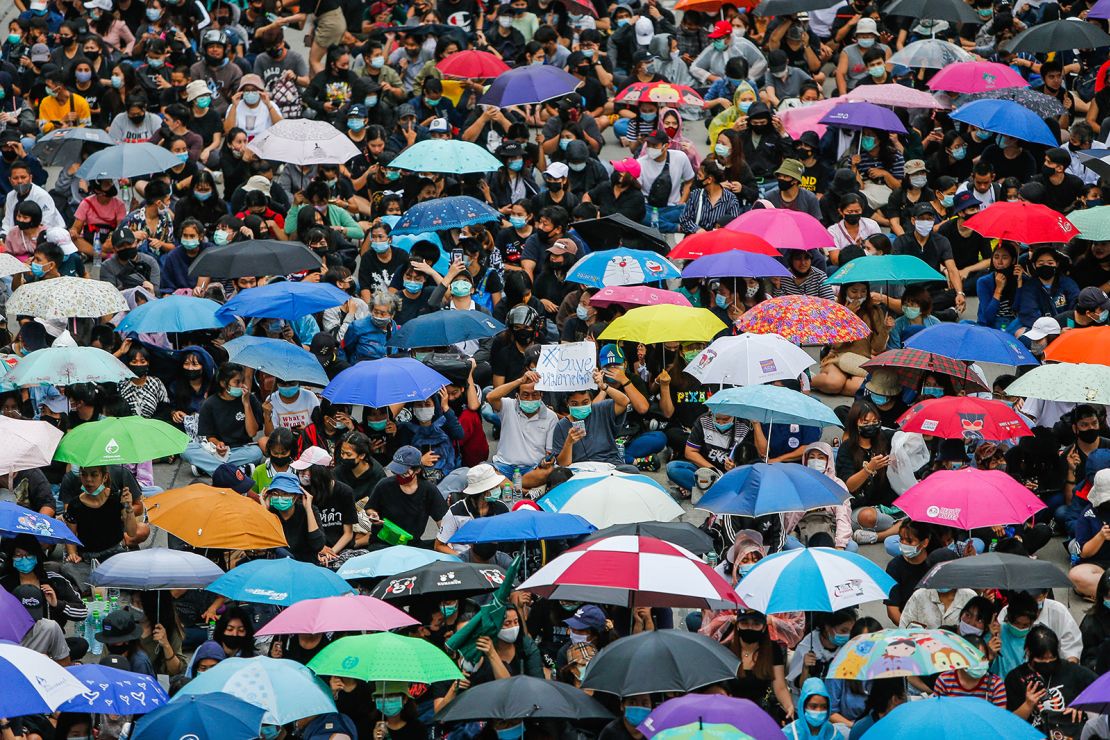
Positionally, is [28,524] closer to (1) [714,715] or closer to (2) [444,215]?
(1) [714,715]

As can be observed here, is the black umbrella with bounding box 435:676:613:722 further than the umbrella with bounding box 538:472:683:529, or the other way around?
the umbrella with bounding box 538:472:683:529

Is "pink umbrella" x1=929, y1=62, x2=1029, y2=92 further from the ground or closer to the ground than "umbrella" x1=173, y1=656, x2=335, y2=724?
further from the ground

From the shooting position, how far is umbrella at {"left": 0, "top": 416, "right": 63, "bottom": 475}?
1762 cm

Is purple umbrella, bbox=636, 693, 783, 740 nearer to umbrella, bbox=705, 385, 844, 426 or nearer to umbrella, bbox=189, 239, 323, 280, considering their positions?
umbrella, bbox=705, 385, 844, 426

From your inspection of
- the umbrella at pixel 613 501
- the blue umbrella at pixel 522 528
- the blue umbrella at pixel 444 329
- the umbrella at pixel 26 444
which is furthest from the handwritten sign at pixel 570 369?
the umbrella at pixel 26 444

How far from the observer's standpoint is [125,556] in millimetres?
16516

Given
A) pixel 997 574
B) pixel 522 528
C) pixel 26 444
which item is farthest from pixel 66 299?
pixel 997 574

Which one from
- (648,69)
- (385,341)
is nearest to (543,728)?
(385,341)

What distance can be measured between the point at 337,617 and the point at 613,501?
2.76 metres

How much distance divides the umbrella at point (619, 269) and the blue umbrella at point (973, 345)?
2824 millimetres

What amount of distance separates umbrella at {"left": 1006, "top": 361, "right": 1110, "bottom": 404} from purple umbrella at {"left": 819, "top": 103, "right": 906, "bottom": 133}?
20.9ft

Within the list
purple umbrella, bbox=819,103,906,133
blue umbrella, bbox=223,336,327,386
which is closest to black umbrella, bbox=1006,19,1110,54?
purple umbrella, bbox=819,103,906,133

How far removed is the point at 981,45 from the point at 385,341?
11338mm

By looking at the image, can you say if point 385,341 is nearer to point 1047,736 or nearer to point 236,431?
point 236,431
